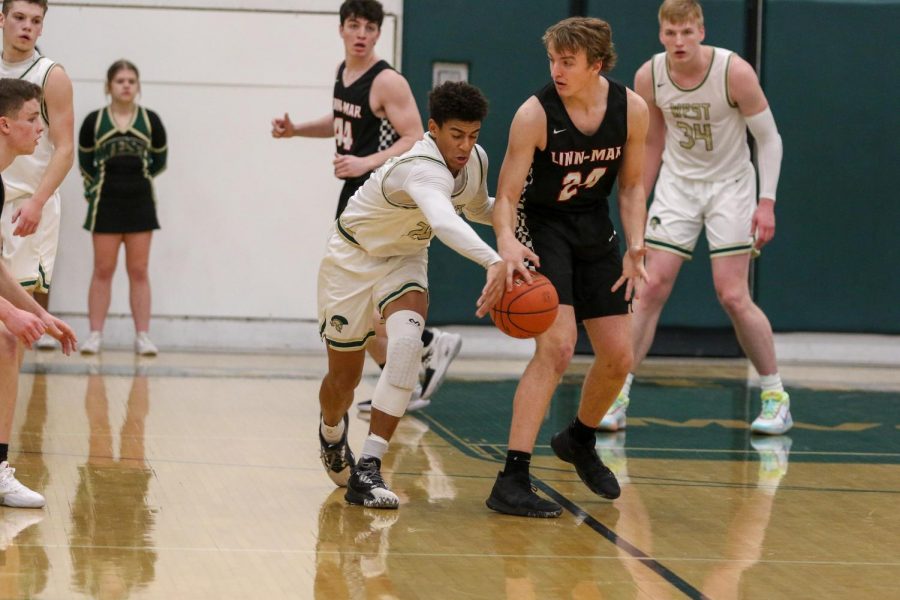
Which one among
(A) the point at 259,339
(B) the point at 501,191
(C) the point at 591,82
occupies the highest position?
(C) the point at 591,82

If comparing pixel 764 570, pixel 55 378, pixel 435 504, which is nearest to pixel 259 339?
pixel 55 378

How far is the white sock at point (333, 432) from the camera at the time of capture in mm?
5184

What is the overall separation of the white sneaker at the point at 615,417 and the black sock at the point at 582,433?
1.44 meters

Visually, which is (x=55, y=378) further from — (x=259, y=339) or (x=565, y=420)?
(x=565, y=420)

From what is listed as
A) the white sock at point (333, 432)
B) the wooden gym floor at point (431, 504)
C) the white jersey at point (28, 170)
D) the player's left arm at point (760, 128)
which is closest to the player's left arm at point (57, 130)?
the white jersey at point (28, 170)

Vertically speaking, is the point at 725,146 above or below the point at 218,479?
above

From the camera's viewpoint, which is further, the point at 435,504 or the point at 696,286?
the point at 696,286

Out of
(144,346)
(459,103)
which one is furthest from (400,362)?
(144,346)

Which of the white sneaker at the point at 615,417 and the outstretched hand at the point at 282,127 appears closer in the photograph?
the outstretched hand at the point at 282,127

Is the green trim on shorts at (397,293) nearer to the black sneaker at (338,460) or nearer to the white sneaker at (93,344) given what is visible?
the black sneaker at (338,460)

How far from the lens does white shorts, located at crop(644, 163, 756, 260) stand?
6801mm

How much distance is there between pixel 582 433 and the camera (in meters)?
5.24

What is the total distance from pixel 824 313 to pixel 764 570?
6.20 metres

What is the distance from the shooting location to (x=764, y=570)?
4188mm
